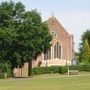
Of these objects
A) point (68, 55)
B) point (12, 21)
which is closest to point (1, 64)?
point (12, 21)

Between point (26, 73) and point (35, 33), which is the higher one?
point (35, 33)

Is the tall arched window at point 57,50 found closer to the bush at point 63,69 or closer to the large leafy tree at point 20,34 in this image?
the bush at point 63,69

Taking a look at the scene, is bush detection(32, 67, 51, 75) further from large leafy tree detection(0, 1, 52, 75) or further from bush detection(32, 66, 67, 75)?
large leafy tree detection(0, 1, 52, 75)

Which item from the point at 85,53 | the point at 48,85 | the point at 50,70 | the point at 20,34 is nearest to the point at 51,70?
the point at 50,70

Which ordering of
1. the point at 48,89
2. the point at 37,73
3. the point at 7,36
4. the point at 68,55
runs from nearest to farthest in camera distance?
the point at 48,89 < the point at 7,36 < the point at 37,73 < the point at 68,55

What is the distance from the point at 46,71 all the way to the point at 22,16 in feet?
61.5

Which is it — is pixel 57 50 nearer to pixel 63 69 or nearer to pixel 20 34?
pixel 63 69

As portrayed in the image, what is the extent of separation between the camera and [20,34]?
74.4 m

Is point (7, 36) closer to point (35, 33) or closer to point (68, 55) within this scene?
point (35, 33)

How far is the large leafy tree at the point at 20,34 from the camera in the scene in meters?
74.4

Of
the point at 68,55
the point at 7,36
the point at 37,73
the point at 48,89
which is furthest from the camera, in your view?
the point at 68,55

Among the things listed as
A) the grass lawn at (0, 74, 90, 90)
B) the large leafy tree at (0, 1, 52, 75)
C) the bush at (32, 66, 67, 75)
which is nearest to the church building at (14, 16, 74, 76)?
the bush at (32, 66, 67, 75)

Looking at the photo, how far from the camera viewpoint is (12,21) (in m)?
76.9

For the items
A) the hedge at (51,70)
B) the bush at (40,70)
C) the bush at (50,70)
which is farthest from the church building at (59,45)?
the bush at (40,70)
